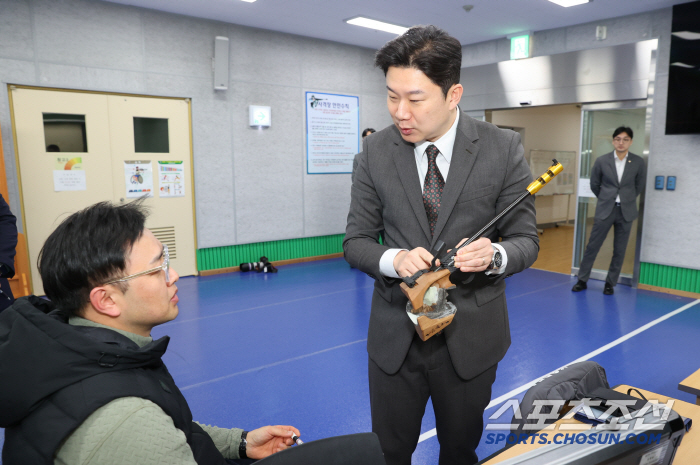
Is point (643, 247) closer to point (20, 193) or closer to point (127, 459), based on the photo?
point (127, 459)

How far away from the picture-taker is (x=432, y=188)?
4.74ft

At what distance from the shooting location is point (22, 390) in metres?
0.88

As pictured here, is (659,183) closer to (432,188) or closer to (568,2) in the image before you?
(568,2)

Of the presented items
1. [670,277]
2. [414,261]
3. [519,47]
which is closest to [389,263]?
[414,261]

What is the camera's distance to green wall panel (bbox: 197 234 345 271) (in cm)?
641

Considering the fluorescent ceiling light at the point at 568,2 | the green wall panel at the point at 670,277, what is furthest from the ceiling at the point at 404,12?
the green wall panel at the point at 670,277

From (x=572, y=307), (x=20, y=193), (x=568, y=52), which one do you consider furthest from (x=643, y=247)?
(x=20, y=193)

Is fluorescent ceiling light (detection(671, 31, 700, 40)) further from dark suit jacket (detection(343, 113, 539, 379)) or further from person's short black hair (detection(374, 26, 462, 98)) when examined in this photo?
person's short black hair (detection(374, 26, 462, 98))

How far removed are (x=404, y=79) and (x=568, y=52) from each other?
19.0 feet

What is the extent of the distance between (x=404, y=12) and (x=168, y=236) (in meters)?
4.06

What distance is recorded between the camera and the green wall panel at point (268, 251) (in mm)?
6407

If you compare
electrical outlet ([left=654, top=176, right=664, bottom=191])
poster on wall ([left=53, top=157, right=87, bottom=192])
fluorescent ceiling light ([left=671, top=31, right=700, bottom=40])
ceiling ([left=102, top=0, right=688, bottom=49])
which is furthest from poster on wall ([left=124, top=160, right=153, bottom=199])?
fluorescent ceiling light ([left=671, top=31, right=700, bottom=40])

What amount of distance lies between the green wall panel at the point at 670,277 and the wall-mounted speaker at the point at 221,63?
18.7 ft

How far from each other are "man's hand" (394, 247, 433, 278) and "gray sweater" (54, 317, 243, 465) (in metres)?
0.67
